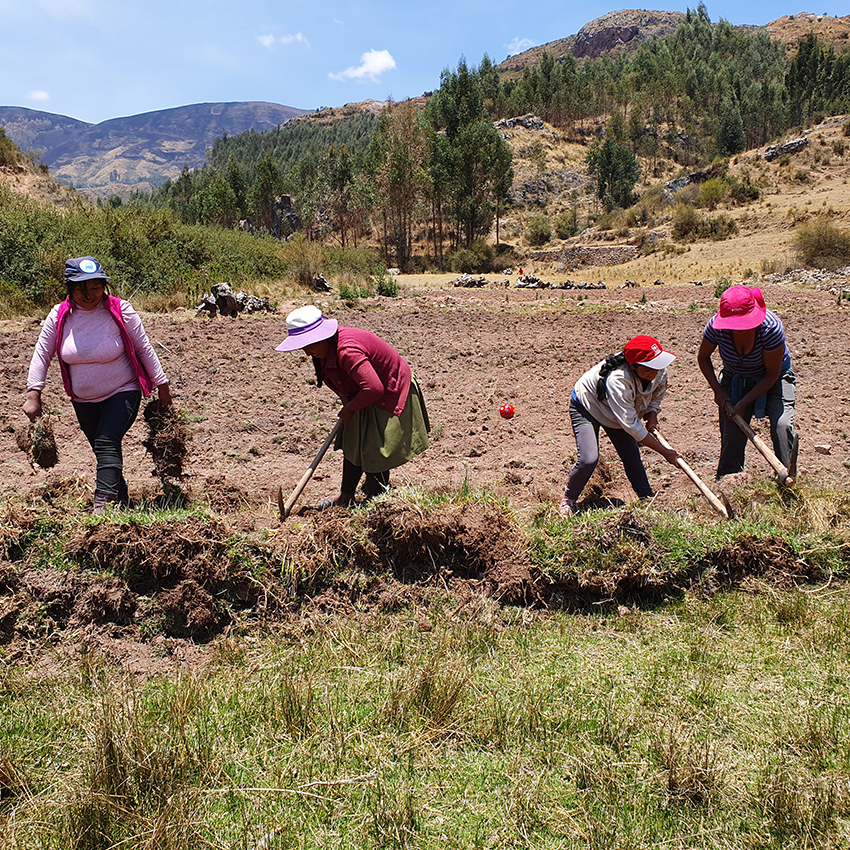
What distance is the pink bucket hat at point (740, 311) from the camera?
3.84 meters

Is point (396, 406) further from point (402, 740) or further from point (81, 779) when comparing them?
point (81, 779)

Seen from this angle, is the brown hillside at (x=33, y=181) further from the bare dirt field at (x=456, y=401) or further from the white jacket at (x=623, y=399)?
the white jacket at (x=623, y=399)

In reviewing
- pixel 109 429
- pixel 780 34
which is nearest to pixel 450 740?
pixel 109 429

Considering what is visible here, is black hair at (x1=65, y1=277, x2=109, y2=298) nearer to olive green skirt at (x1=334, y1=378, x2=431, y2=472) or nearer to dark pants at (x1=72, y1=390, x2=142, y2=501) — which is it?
dark pants at (x1=72, y1=390, x2=142, y2=501)

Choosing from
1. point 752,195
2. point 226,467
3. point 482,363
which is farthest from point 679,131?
point 226,467

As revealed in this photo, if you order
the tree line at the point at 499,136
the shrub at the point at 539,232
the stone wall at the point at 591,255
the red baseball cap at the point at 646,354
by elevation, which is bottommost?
the red baseball cap at the point at 646,354

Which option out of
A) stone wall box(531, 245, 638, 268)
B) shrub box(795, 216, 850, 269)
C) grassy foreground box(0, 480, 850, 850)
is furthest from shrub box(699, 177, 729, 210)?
grassy foreground box(0, 480, 850, 850)

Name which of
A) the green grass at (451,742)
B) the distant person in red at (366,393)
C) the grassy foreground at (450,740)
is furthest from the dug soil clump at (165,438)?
the green grass at (451,742)

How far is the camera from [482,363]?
8711 mm

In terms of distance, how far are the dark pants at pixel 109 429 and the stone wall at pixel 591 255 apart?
2768 cm

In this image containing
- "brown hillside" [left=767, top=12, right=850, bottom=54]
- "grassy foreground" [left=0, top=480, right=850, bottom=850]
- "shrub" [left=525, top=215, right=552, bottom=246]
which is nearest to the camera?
"grassy foreground" [left=0, top=480, right=850, bottom=850]

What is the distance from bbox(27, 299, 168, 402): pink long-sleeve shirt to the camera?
3.66m

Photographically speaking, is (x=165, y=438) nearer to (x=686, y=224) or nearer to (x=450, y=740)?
(x=450, y=740)

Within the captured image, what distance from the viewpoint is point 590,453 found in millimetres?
3910
